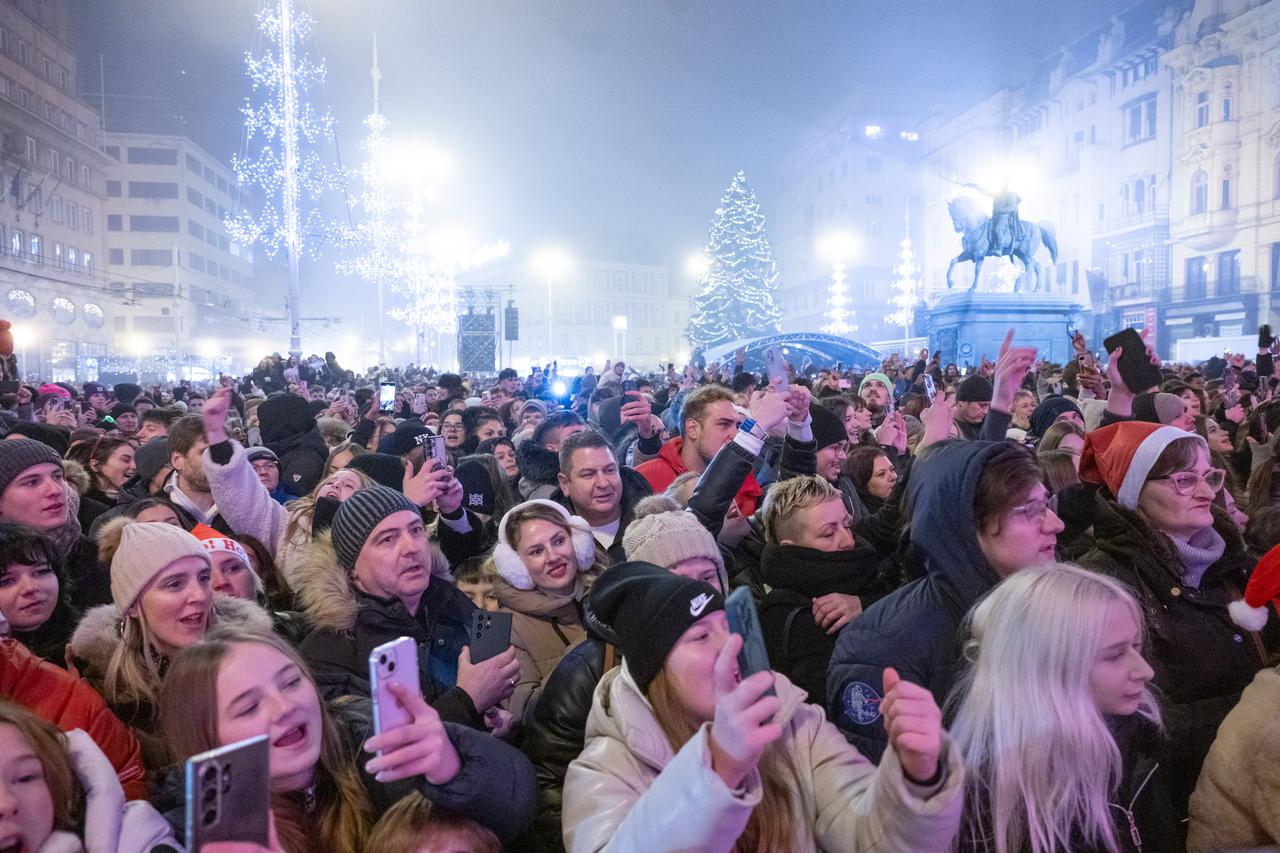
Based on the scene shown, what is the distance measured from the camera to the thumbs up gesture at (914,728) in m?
1.79

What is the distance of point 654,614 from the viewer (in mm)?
2324

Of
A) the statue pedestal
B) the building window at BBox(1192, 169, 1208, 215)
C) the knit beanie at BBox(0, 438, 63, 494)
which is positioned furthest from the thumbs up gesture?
the building window at BBox(1192, 169, 1208, 215)

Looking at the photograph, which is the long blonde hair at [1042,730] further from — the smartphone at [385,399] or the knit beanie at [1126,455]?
the smartphone at [385,399]

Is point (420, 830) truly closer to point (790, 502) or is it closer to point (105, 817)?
point (105, 817)

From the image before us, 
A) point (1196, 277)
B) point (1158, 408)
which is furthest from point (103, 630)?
point (1196, 277)

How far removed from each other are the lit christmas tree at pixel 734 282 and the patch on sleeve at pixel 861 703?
5931cm

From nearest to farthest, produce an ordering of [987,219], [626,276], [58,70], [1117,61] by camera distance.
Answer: [987,219]
[1117,61]
[58,70]
[626,276]

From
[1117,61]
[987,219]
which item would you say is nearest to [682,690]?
[987,219]

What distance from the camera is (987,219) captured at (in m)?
29.9

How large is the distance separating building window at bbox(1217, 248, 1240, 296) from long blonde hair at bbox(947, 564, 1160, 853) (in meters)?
46.6

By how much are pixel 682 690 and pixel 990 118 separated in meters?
70.1

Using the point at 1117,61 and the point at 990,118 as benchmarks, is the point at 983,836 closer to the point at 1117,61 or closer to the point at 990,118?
the point at 1117,61

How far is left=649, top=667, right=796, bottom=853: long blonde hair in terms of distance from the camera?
2162 mm

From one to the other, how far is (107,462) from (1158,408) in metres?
7.61
